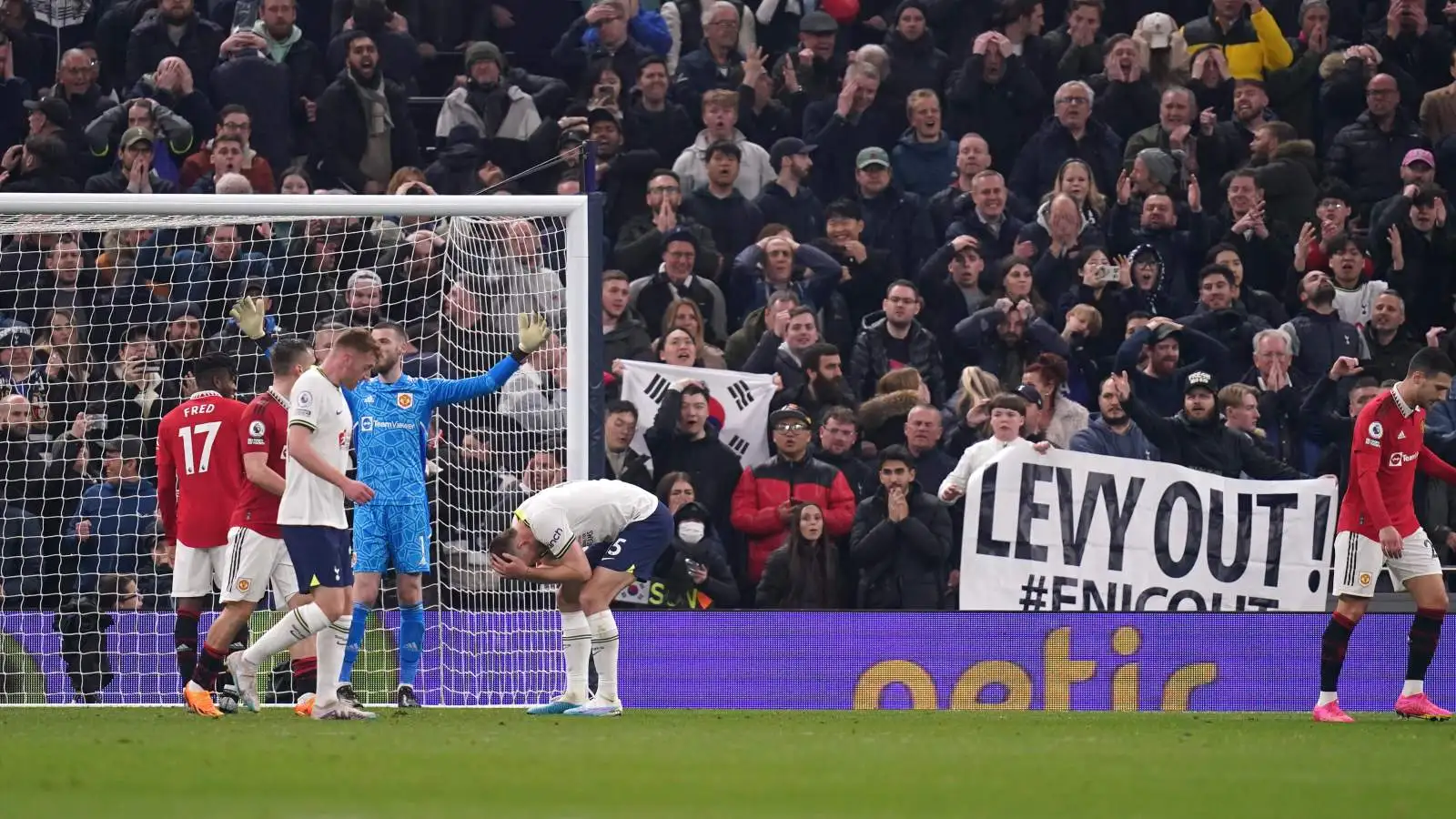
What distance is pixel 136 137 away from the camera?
1639cm

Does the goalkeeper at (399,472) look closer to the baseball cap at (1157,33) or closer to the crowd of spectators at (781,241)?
the crowd of spectators at (781,241)

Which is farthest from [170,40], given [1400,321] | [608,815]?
→ [608,815]

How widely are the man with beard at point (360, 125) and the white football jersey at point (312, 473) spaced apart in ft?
22.4

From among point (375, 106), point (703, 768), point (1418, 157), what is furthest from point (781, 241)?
point (703, 768)

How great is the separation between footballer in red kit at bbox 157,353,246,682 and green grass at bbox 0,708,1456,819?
855 millimetres

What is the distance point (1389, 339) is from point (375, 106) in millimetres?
8767

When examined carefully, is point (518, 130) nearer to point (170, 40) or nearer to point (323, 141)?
point (323, 141)

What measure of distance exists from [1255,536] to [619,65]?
745 centimetres

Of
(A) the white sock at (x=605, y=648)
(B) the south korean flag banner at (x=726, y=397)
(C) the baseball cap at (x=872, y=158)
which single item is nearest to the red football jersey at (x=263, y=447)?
(A) the white sock at (x=605, y=648)

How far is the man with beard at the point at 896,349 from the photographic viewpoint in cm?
1583

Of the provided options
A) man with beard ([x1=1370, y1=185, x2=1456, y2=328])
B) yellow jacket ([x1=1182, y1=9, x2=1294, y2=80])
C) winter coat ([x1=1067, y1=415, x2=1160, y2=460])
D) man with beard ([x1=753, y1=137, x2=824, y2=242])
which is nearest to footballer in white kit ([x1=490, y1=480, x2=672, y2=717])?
winter coat ([x1=1067, y1=415, x2=1160, y2=460])

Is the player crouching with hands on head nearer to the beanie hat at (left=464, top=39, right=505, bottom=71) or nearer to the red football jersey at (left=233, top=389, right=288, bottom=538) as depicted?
the red football jersey at (left=233, top=389, right=288, bottom=538)

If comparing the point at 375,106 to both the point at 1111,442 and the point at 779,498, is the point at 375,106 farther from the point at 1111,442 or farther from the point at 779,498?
the point at 1111,442

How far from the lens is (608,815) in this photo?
6.55 meters
